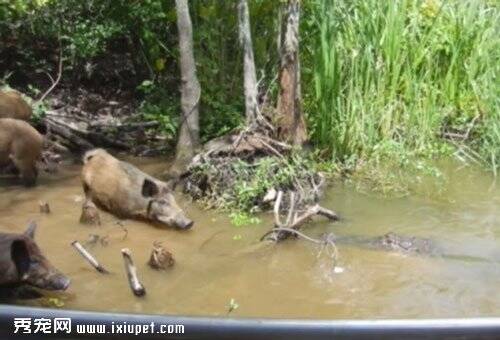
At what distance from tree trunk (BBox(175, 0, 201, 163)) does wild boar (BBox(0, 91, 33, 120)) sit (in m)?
1.34

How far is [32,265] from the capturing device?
3.37 meters

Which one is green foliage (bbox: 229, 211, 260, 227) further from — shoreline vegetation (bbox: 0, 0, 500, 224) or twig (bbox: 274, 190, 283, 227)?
twig (bbox: 274, 190, 283, 227)

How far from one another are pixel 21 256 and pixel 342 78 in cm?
319

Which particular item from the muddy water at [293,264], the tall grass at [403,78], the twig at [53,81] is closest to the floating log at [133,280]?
the muddy water at [293,264]

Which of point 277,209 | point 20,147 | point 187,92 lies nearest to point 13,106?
point 20,147

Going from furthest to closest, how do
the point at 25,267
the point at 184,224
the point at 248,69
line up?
the point at 248,69
the point at 184,224
the point at 25,267

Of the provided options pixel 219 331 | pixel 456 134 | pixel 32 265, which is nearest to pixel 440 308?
pixel 32 265

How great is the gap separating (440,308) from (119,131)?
3.74 metres

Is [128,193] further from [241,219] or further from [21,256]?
[21,256]

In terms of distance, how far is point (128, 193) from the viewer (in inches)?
182

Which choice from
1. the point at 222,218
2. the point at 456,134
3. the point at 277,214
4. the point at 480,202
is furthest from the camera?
the point at 456,134

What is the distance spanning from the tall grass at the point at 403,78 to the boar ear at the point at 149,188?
Result: 159 cm

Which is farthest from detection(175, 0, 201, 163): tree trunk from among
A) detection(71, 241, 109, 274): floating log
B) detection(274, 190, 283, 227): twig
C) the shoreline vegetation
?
detection(71, 241, 109, 274): floating log

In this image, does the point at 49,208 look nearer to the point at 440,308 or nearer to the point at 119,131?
the point at 119,131
